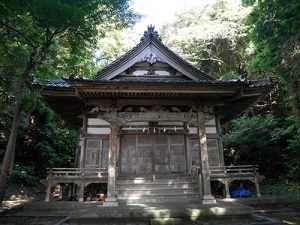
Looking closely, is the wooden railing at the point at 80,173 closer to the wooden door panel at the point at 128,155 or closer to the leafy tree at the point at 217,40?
the wooden door panel at the point at 128,155

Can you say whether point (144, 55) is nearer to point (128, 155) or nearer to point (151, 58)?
point (151, 58)

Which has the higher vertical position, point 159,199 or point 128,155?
point 128,155

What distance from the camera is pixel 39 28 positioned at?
970 cm

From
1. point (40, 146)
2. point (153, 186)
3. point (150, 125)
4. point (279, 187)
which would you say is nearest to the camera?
point (153, 186)

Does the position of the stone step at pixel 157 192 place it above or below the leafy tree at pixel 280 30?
below

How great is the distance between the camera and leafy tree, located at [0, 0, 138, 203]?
25.2 ft

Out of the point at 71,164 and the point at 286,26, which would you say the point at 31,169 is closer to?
the point at 71,164

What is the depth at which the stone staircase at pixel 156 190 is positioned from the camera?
10.3 metres

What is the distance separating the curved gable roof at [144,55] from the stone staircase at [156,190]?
5.00m

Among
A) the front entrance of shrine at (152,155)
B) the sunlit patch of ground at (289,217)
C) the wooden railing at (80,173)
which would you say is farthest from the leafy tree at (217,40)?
the wooden railing at (80,173)

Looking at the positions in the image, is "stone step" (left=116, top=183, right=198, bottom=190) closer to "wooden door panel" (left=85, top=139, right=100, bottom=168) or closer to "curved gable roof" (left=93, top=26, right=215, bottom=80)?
"wooden door panel" (left=85, top=139, right=100, bottom=168)

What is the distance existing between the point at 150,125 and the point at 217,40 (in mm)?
15901

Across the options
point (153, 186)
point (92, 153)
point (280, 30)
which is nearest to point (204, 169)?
point (153, 186)

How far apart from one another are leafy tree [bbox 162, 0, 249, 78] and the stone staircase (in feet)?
49.5
